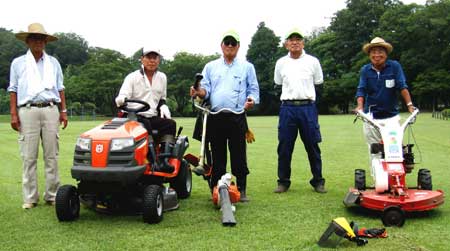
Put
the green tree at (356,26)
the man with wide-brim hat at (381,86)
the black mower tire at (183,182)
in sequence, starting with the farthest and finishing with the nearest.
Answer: the green tree at (356,26), the black mower tire at (183,182), the man with wide-brim hat at (381,86)

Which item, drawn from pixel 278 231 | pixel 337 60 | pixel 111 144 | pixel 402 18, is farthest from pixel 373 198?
pixel 337 60

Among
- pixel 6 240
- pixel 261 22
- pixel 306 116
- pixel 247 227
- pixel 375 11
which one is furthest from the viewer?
pixel 261 22

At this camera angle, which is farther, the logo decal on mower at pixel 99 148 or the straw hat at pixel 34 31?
the straw hat at pixel 34 31

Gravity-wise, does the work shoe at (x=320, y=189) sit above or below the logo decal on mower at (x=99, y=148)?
below

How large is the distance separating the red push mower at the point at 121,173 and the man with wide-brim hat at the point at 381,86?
260cm

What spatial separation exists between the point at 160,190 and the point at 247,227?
103cm

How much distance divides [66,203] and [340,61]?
66975 millimetres

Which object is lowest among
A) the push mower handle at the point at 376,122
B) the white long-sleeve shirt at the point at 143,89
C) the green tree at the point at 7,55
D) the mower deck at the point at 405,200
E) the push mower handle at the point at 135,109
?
the mower deck at the point at 405,200

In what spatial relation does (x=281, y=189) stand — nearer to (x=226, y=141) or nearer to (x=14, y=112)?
(x=226, y=141)

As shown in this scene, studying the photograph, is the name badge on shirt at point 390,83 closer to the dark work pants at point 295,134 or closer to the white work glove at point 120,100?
the dark work pants at point 295,134

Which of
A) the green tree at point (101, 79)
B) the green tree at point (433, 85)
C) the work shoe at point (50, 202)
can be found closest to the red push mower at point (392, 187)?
the work shoe at point (50, 202)

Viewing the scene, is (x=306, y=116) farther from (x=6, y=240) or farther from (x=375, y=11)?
(x=375, y=11)

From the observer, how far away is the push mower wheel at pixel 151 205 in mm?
5363

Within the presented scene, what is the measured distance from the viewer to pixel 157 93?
642 centimetres
